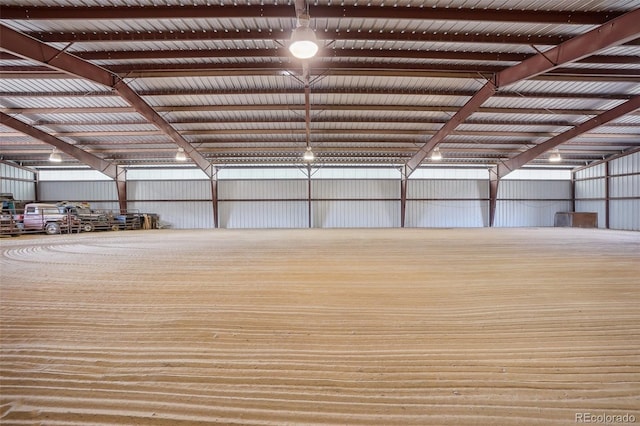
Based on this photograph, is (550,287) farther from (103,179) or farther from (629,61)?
(103,179)

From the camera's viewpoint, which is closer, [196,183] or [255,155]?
[255,155]

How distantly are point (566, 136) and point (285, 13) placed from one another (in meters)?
16.2

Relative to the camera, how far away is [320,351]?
7.13 feet

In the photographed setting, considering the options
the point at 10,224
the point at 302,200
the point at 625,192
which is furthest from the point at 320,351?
the point at 625,192

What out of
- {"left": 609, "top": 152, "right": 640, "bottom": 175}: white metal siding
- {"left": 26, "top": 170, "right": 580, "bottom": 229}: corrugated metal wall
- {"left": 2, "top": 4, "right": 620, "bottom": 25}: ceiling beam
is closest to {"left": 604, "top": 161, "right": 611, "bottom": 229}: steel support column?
{"left": 609, "top": 152, "right": 640, "bottom": 175}: white metal siding

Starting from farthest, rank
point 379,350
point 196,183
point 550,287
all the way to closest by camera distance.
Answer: point 196,183 < point 550,287 < point 379,350

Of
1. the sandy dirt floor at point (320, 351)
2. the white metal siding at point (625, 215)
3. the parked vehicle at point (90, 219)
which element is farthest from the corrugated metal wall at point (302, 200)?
the sandy dirt floor at point (320, 351)

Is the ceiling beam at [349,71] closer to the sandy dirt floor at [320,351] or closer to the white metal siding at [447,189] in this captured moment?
the sandy dirt floor at [320,351]

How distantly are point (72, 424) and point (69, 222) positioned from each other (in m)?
19.2

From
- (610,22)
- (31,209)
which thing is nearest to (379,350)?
(610,22)

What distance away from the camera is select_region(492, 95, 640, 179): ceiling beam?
1193 centimetres

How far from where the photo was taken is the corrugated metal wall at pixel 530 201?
870 inches

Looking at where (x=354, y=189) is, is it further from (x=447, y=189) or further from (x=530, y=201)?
(x=530, y=201)

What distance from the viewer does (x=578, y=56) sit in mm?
7703
